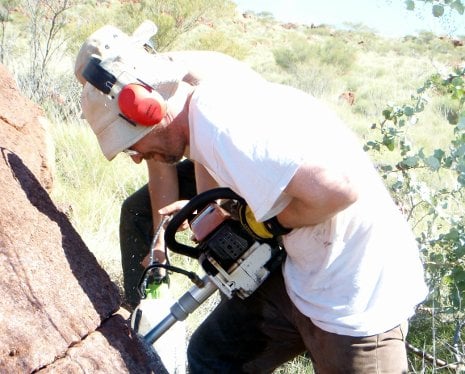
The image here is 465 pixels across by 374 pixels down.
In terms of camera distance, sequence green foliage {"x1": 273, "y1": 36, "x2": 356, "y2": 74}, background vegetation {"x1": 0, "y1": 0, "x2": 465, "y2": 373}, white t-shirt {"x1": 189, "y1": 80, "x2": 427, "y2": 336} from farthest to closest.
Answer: green foliage {"x1": 273, "y1": 36, "x2": 356, "y2": 74}
background vegetation {"x1": 0, "y1": 0, "x2": 465, "y2": 373}
white t-shirt {"x1": 189, "y1": 80, "x2": 427, "y2": 336}

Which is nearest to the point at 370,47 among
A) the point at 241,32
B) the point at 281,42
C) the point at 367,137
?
the point at 281,42

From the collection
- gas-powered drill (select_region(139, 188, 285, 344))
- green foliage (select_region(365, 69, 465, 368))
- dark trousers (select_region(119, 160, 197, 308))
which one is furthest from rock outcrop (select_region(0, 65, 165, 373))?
green foliage (select_region(365, 69, 465, 368))

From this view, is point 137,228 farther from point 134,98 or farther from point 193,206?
point 134,98

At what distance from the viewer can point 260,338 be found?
9.89ft

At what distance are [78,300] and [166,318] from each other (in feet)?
1.44

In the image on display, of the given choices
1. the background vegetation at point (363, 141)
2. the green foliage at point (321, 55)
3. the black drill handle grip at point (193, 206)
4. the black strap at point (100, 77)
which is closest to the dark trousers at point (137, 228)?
the background vegetation at point (363, 141)

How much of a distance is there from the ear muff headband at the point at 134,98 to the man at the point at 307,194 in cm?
4

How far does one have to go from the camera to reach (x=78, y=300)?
2.43 meters

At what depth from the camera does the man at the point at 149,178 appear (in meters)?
2.70

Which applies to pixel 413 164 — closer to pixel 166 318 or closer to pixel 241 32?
pixel 166 318

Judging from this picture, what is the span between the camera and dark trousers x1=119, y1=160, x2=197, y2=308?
154 inches

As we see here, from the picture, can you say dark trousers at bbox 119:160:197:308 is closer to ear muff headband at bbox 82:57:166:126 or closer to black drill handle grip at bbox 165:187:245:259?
black drill handle grip at bbox 165:187:245:259

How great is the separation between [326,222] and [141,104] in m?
0.69

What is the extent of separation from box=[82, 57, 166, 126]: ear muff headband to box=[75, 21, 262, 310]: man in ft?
0.36
